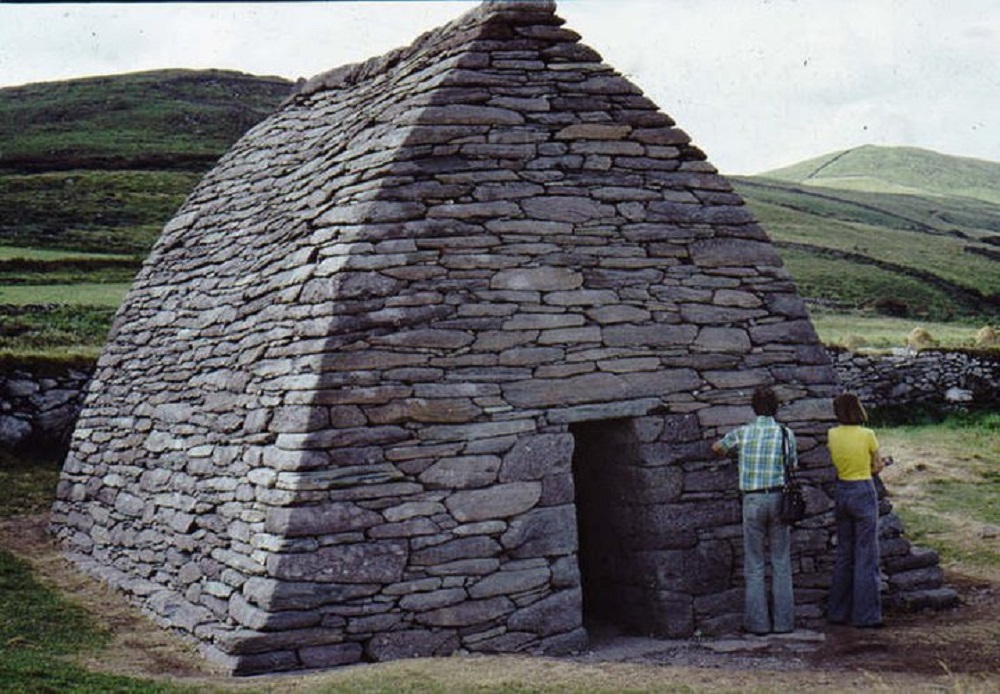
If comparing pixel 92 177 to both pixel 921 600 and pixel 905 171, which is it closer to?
pixel 921 600

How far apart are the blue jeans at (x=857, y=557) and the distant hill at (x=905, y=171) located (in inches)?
4409

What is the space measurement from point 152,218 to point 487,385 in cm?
3682

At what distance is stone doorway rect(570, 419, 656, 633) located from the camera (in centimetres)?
785

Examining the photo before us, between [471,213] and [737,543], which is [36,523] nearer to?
[471,213]

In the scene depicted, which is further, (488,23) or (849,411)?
(488,23)

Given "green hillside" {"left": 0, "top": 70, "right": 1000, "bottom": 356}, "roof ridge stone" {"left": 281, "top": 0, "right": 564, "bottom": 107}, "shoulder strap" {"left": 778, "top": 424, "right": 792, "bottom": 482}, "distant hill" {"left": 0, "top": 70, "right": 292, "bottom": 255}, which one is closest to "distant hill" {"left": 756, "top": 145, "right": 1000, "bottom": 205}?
"green hillside" {"left": 0, "top": 70, "right": 1000, "bottom": 356}

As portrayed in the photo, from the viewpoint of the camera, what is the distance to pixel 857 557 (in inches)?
308

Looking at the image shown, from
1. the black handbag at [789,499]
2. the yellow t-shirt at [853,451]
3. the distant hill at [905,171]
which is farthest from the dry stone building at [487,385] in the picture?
the distant hill at [905,171]

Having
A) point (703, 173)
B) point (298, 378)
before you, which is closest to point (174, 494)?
point (298, 378)

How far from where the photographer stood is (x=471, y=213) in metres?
7.66

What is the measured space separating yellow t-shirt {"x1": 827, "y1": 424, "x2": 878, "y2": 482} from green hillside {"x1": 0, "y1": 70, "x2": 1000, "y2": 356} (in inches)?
462

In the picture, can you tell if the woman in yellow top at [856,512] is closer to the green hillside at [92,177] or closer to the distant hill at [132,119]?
the green hillside at [92,177]

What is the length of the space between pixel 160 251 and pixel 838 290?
2916 centimetres

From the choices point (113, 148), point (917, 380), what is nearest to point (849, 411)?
point (917, 380)
